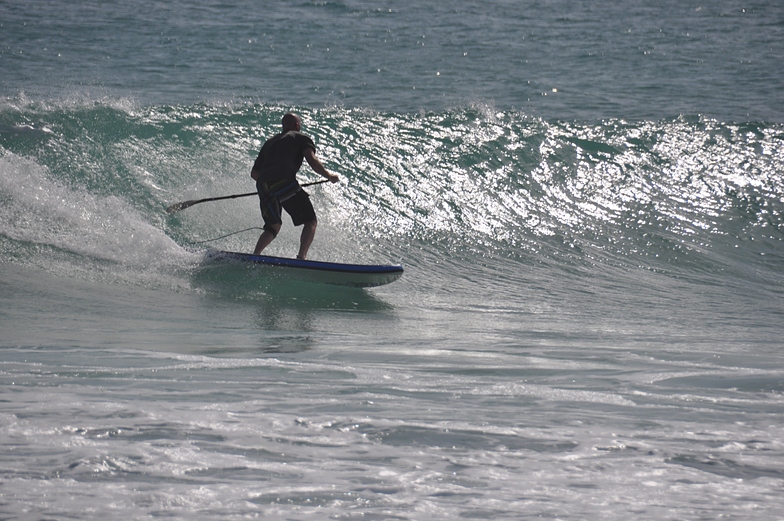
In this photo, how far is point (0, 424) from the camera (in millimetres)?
3592

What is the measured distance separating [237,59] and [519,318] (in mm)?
14222

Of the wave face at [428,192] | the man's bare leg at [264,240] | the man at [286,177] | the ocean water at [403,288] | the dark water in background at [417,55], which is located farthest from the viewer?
the dark water in background at [417,55]

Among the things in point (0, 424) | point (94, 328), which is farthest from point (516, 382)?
point (94, 328)

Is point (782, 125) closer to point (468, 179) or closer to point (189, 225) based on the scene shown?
point (468, 179)

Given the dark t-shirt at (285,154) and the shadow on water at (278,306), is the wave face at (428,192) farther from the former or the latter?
the dark t-shirt at (285,154)

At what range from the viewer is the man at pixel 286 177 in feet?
24.7

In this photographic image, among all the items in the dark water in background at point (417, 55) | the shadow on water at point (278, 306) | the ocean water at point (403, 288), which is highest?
the dark water in background at point (417, 55)

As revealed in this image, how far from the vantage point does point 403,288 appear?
788 centimetres

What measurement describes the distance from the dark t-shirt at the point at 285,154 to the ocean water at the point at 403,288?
0.90 metres

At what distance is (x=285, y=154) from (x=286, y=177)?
0.21 meters

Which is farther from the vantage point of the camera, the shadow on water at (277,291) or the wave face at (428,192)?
the wave face at (428,192)

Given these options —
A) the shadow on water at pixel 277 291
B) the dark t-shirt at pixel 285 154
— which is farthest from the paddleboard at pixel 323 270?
the dark t-shirt at pixel 285 154

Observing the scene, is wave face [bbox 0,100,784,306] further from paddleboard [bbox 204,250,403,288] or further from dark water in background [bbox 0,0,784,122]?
dark water in background [bbox 0,0,784,122]

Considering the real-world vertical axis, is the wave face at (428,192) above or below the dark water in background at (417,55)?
below
